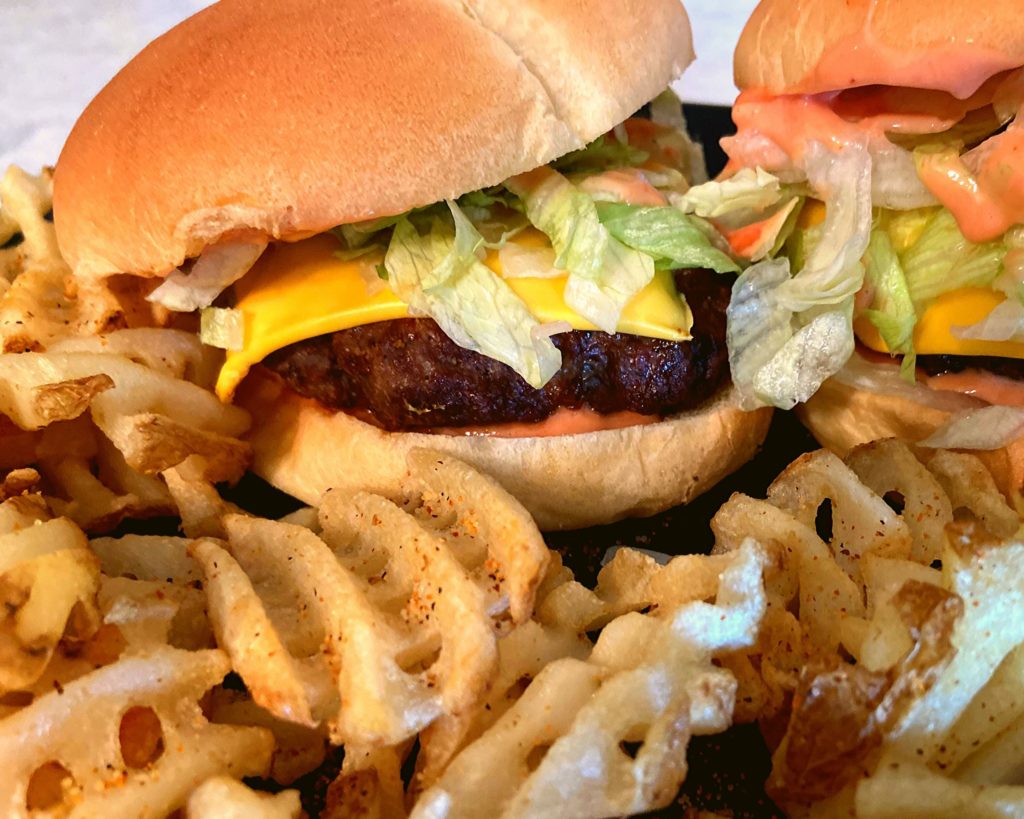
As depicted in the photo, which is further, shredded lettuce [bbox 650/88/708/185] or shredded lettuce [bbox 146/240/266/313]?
shredded lettuce [bbox 650/88/708/185]

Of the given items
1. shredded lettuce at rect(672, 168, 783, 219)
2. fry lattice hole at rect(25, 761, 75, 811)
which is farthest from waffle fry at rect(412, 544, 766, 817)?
shredded lettuce at rect(672, 168, 783, 219)

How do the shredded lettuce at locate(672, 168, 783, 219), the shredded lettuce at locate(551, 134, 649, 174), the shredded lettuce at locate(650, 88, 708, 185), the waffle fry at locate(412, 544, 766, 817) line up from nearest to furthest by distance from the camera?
the waffle fry at locate(412, 544, 766, 817)
the shredded lettuce at locate(672, 168, 783, 219)
the shredded lettuce at locate(551, 134, 649, 174)
the shredded lettuce at locate(650, 88, 708, 185)

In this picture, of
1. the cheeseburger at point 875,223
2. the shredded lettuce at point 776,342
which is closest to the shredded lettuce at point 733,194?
the cheeseburger at point 875,223

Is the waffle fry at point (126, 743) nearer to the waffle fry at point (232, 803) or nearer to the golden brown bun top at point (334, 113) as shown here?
the waffle fry at point (232, 803)

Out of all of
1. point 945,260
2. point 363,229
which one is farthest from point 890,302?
point 363,229

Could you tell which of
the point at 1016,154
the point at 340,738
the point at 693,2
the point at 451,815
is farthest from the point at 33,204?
the point at 693,2

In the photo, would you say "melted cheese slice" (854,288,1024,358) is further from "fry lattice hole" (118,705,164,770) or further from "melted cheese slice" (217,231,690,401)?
"fry lattice hole" (118,705,164,770)
